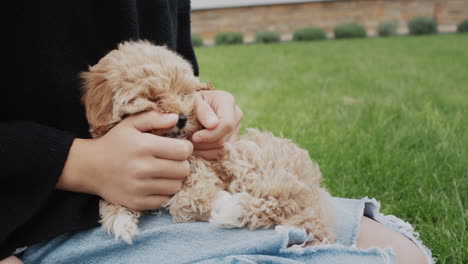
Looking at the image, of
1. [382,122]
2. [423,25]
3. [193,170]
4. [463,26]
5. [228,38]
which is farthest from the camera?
[423,25]

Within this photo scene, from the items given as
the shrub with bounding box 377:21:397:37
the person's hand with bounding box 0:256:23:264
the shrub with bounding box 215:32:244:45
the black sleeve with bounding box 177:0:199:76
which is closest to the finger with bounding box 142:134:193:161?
the person's hand with bounding box 0:256:23:264

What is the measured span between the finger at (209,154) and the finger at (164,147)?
7.2 inches

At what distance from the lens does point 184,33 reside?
2348mm

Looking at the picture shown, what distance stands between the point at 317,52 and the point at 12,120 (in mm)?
10930

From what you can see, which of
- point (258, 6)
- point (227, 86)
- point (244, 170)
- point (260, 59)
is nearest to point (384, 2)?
point (258, 6)

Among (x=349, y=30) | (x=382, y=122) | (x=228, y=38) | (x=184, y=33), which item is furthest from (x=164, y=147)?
(x=349, y=30)

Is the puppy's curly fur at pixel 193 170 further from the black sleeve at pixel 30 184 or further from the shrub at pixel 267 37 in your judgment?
the shrub at pixel 267 37

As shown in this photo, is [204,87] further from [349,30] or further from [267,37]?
[349,30]

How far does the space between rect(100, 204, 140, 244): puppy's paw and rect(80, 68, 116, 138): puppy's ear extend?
0.28 meters

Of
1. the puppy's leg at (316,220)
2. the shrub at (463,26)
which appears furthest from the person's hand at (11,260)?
the shrub at (463,26)

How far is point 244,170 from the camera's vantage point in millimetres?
1583

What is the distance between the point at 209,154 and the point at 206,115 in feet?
0.59

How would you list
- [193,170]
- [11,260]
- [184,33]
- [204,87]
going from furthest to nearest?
[184,33], [204,87], [193,170], [11,260]

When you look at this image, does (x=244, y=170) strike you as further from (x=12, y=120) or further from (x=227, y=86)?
(x=227, y=86)
